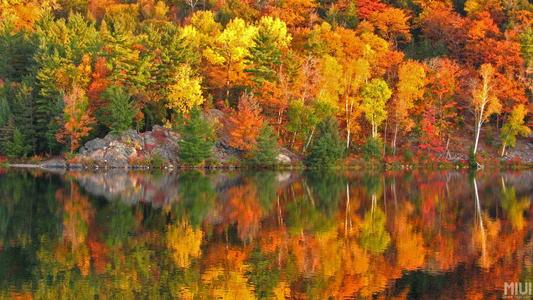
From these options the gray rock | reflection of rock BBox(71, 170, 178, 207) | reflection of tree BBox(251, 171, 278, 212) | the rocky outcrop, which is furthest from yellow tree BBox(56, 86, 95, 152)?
reflection of tree BBox(251, 171, 278, 212)

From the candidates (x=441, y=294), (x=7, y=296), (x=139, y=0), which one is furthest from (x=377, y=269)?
(x=139, y=0)

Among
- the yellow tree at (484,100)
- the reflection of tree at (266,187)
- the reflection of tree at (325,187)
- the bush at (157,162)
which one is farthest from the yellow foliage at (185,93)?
the yellow tree at (484,100)

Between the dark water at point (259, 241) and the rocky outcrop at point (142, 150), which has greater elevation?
the dark water at point (259, 241)

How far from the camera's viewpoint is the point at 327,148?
70.7 m

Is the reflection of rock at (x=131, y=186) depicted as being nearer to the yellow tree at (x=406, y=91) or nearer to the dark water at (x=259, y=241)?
the dark water at (x=259, y=241)

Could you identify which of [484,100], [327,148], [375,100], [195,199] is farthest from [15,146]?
[484,100]

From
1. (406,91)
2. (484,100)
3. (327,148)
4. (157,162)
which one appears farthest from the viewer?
(406,91)

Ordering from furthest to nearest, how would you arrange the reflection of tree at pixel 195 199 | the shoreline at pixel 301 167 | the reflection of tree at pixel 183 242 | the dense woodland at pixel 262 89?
the dense woodland at pixel 262 89 → the shoreline at pixel 301 167 → the reflection of tree at pixel 195 199 → the reflection of tree at pixel 183 242

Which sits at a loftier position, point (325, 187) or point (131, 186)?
point (325, 187)

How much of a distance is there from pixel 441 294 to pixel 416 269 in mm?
3178

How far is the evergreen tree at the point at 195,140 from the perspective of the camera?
2687 inches

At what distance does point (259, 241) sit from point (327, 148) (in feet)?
141

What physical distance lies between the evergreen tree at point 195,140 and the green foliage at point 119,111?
5649mm

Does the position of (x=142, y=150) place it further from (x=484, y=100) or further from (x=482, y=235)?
(x=482, y=235)
